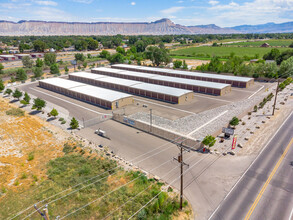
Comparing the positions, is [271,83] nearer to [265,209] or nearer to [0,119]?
[265,209]

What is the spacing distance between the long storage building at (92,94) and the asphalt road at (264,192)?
36788 millimetres

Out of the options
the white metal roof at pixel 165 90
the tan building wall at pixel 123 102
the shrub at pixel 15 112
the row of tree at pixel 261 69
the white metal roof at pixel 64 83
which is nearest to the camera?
the shrub at pixel 15 112

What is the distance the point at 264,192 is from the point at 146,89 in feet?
152

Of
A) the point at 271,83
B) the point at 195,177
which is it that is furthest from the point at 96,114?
the point at 271,83

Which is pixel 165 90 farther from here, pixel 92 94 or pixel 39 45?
pixel 39 45

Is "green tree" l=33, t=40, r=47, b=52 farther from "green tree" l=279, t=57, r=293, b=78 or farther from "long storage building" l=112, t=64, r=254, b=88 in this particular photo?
"green tree" l=279, t=57, r=293, b=78

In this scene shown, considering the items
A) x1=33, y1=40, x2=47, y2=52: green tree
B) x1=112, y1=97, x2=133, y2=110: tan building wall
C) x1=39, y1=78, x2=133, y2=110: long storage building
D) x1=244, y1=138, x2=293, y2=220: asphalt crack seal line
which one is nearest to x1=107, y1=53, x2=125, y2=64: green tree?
x1=39, y1=78, x2=133, y2=110: long storage building

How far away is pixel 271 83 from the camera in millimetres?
77062

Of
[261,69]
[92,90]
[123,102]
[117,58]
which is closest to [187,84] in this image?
[123,102]

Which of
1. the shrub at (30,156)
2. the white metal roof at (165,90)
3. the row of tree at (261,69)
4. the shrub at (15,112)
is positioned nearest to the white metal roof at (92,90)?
the white metal roof at (165,90)

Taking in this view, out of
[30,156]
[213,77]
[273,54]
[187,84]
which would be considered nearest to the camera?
[30,156]

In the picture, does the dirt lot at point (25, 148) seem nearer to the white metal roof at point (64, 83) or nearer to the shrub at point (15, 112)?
the shrub at point (15, 112)

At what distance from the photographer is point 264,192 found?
1003 inches

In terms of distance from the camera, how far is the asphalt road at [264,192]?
2245cm
